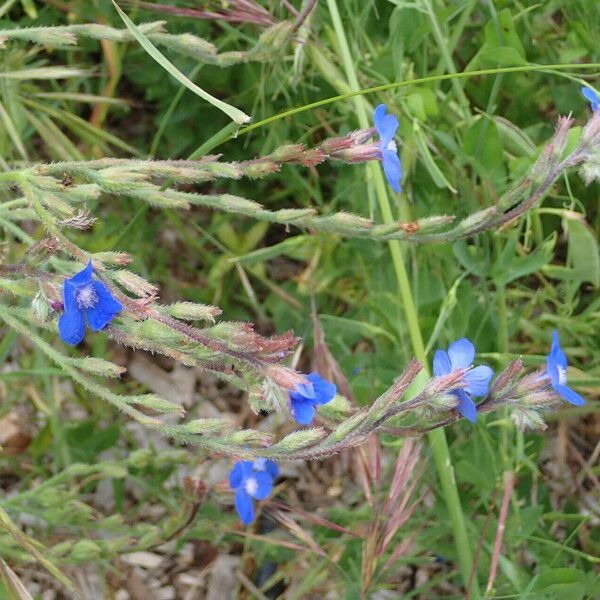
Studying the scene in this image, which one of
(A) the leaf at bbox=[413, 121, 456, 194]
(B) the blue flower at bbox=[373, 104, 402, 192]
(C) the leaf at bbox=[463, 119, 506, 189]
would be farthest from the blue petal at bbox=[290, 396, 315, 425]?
(C) the leaf at bbox=[463, 119, 506, 189]

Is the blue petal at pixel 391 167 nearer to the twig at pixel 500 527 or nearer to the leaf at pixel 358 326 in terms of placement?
the leaf at pixel 358 326

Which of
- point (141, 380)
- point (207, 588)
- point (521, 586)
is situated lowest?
point (207, 588)

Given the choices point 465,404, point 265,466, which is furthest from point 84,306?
point 265,466

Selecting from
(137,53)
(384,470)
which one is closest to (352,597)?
(384,470)

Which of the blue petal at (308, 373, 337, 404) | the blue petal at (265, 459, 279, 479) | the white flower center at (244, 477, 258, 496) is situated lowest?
the blue petal at (265, 459, 279, 479)

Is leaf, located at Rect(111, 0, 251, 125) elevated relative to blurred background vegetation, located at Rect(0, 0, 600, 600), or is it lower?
elevated

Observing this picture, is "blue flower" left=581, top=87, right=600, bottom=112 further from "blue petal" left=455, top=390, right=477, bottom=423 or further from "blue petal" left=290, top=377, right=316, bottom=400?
"blue petal" left=290, top=377, right=316, bottom=400

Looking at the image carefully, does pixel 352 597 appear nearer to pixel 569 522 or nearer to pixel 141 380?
pixel 569 522

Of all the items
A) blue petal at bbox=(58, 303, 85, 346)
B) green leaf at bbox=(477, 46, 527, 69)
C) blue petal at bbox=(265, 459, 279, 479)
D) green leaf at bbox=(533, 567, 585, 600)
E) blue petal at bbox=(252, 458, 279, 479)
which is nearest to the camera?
blue petal at bbox=(58, 303, 85, 346)
